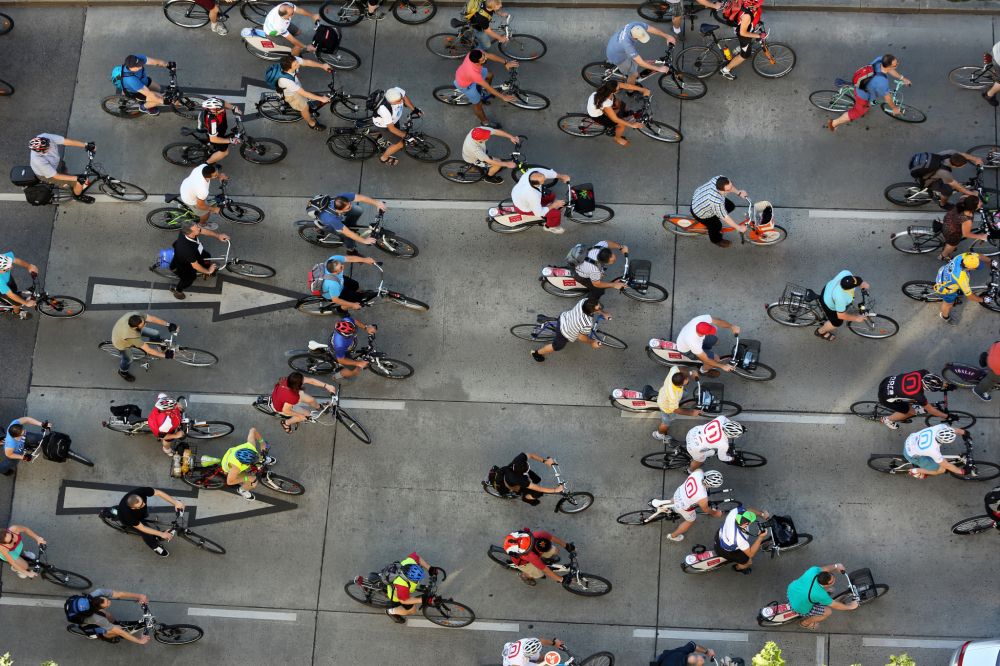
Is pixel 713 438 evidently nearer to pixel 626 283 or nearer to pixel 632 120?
pixel 626 283

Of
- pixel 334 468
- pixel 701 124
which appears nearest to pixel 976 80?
pixel 701 124

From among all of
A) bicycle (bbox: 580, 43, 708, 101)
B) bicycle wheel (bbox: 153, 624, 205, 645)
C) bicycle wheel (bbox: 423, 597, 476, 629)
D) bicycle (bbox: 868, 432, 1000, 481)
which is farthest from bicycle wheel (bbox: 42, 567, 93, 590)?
bicycle (bbox: 868, 432, 1000, 481)

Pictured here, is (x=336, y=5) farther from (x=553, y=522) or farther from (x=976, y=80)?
(x=976, y=80)

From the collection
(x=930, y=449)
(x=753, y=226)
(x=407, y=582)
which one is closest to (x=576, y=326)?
(x=753, y=226)

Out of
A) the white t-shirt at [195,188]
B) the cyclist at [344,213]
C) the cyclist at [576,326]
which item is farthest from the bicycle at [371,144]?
the cyclist at [576,326]

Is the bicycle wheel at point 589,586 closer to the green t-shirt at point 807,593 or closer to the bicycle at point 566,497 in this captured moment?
the bicycle at point 566,497
